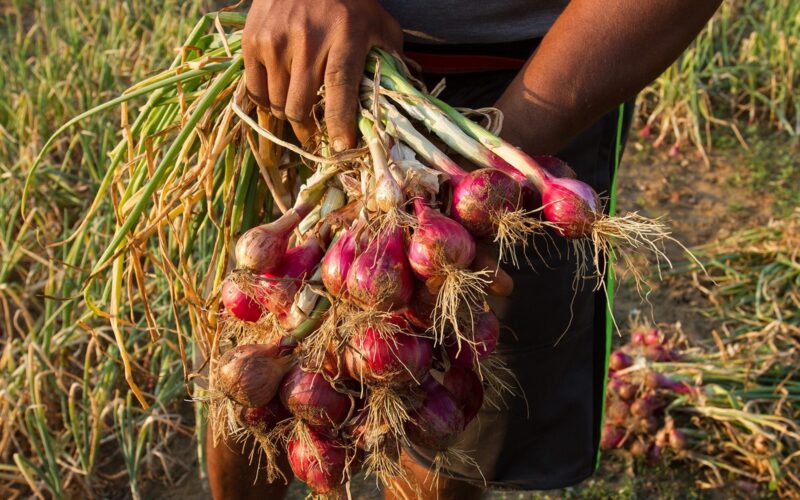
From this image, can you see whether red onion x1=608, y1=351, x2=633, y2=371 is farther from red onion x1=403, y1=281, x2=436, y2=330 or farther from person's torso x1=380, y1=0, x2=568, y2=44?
red onion x1=403, y1=281, x2=436, y2=330

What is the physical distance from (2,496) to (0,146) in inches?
52.8

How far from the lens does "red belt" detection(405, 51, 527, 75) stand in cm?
133

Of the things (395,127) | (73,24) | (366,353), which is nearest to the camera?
(366,353)

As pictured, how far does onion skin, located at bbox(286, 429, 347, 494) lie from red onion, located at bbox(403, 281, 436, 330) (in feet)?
0.64

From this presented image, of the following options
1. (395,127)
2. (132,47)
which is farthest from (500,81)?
(132,47)

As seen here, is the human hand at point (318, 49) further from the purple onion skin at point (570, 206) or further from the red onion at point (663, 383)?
the red onion at point (663, 383)

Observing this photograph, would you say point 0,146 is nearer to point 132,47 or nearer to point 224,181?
point 132,47

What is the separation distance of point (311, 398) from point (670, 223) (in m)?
2.67

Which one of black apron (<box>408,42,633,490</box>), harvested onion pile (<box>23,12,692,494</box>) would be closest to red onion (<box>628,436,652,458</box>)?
black apron (<box>408,42,633,490</box>)

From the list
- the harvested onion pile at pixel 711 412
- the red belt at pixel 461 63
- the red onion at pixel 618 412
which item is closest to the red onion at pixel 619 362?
the harvested onion pile at pixel 711 412

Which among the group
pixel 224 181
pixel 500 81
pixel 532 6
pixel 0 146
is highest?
pixel 532 6

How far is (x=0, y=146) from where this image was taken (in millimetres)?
2941

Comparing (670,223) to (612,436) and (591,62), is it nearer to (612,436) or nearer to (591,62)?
(612,436)

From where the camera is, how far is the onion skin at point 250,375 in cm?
100
